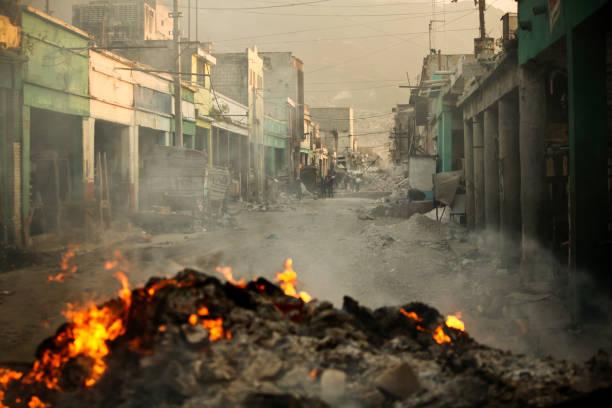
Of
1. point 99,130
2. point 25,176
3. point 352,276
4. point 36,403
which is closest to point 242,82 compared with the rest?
point 99,130

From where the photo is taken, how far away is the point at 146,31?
131 ft

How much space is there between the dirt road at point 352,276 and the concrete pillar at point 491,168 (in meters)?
0.99

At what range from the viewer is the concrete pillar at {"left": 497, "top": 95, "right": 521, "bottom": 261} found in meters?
12.4

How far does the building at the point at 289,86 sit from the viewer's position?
181 ft

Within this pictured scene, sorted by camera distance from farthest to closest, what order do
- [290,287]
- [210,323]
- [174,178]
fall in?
[174,178] < [290,287] < [210,323]

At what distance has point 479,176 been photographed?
16812mm

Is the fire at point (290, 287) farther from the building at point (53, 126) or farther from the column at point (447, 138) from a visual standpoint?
the column at point (447, 138)

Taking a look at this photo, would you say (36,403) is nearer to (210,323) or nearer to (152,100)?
(210,323)

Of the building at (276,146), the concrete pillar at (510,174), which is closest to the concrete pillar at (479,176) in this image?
the concrete pillar at (510,174)

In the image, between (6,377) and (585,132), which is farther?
(585,132)

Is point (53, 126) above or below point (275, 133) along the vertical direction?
below

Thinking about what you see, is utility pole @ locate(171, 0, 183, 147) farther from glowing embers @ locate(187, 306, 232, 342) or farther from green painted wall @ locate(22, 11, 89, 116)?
glowing embers @ locate(187, 306, 232, 342)

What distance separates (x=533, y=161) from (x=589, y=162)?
9.35ft

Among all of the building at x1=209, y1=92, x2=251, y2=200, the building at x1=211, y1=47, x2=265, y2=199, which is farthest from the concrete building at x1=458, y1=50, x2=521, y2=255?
the building at x1=211, y1=47, x2=265, y2=199
